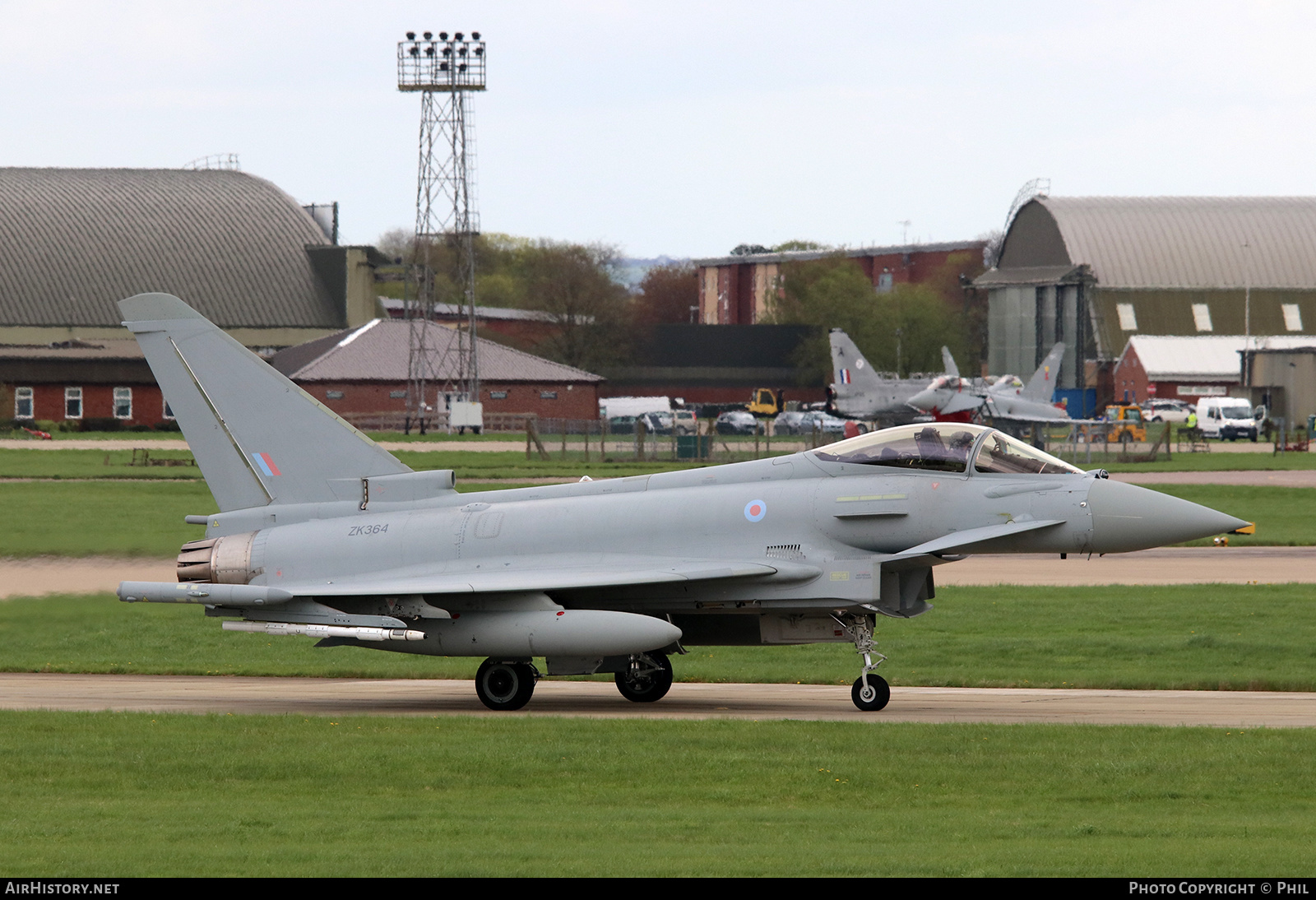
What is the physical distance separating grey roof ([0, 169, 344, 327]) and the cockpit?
9226 cm

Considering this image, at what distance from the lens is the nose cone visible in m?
15.3

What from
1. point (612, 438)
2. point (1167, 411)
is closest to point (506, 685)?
point (612, 438)

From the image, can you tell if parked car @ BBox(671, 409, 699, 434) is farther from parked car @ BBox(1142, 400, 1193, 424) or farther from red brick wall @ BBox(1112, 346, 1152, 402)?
red brick wall @ BBox(1112, 346, 1152, 402)

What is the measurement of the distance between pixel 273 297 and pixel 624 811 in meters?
102

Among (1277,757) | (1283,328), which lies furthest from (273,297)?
(1277,757)

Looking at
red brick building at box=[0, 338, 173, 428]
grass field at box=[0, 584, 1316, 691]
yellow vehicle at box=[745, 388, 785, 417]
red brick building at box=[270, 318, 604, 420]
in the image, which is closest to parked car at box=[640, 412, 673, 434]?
red brick building at box=[270, 318, 604, 420]

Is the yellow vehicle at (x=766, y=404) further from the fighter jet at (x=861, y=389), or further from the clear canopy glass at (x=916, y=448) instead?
the clear canopy glass at (x=916, y=448)

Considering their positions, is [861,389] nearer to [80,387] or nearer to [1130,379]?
[1130,379]

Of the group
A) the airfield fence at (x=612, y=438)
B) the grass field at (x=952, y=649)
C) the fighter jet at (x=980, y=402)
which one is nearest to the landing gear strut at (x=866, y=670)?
the grass field at (x=952, y=649)

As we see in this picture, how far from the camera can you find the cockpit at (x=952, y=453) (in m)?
15.9

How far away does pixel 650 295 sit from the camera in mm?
178750

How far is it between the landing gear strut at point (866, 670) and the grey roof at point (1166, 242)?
320ft

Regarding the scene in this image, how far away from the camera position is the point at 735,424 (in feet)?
325

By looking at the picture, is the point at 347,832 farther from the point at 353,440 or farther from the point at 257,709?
the point at 353,440
